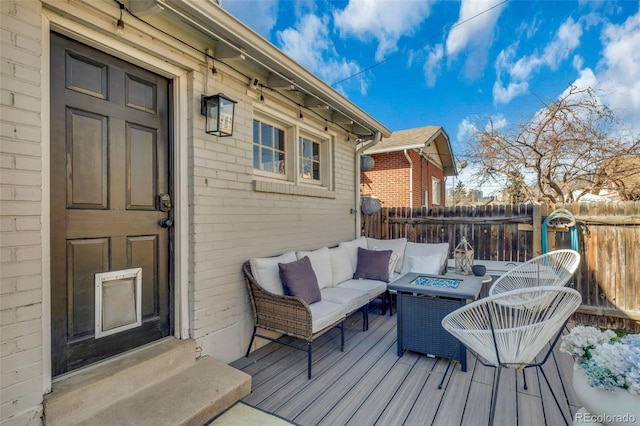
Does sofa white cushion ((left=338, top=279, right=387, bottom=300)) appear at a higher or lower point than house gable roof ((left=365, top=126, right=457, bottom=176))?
lower

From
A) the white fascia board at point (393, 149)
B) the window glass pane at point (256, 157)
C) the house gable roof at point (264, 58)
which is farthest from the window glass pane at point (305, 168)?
the white fascia board at point (393, 149)

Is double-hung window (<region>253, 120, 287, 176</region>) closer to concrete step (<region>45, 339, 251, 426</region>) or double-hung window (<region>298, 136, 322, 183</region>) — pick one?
double-hung window (<region>298, 136, 322, 183</region>)

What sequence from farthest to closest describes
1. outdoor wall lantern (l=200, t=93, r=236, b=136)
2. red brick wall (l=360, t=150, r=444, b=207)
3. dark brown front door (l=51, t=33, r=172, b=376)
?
red brick wall (l=360, t=150, r=444, b=207) < outdoor wall lantern (l=200, t=93, r=236, b=136) < dark brown front door (l=51, t=33, r=172, b=376)

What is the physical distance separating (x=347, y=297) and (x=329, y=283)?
0.54 meters

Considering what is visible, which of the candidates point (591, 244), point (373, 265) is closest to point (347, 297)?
point (373, 265)

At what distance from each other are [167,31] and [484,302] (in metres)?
2.91

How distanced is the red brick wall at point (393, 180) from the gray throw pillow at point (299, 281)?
6.94m

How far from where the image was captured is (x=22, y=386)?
5.36ft

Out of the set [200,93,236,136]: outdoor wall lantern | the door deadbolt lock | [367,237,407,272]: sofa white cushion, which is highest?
[200,93,236,136]: outdoor wall lantern

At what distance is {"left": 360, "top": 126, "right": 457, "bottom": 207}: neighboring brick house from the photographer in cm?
956

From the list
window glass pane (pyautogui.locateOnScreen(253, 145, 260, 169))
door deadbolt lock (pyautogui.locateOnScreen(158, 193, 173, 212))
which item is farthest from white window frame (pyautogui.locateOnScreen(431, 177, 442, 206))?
door deadbolt lock (pyautogui.locateOnScreen(158, 193, 173, 212))

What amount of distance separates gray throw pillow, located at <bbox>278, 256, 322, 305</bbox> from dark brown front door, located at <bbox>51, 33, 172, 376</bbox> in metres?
1.03

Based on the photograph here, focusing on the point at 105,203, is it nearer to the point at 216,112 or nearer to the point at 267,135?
the point at 216,112

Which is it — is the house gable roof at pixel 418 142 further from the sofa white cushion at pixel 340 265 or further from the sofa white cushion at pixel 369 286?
the sofa white cushion at pixel 369 286
